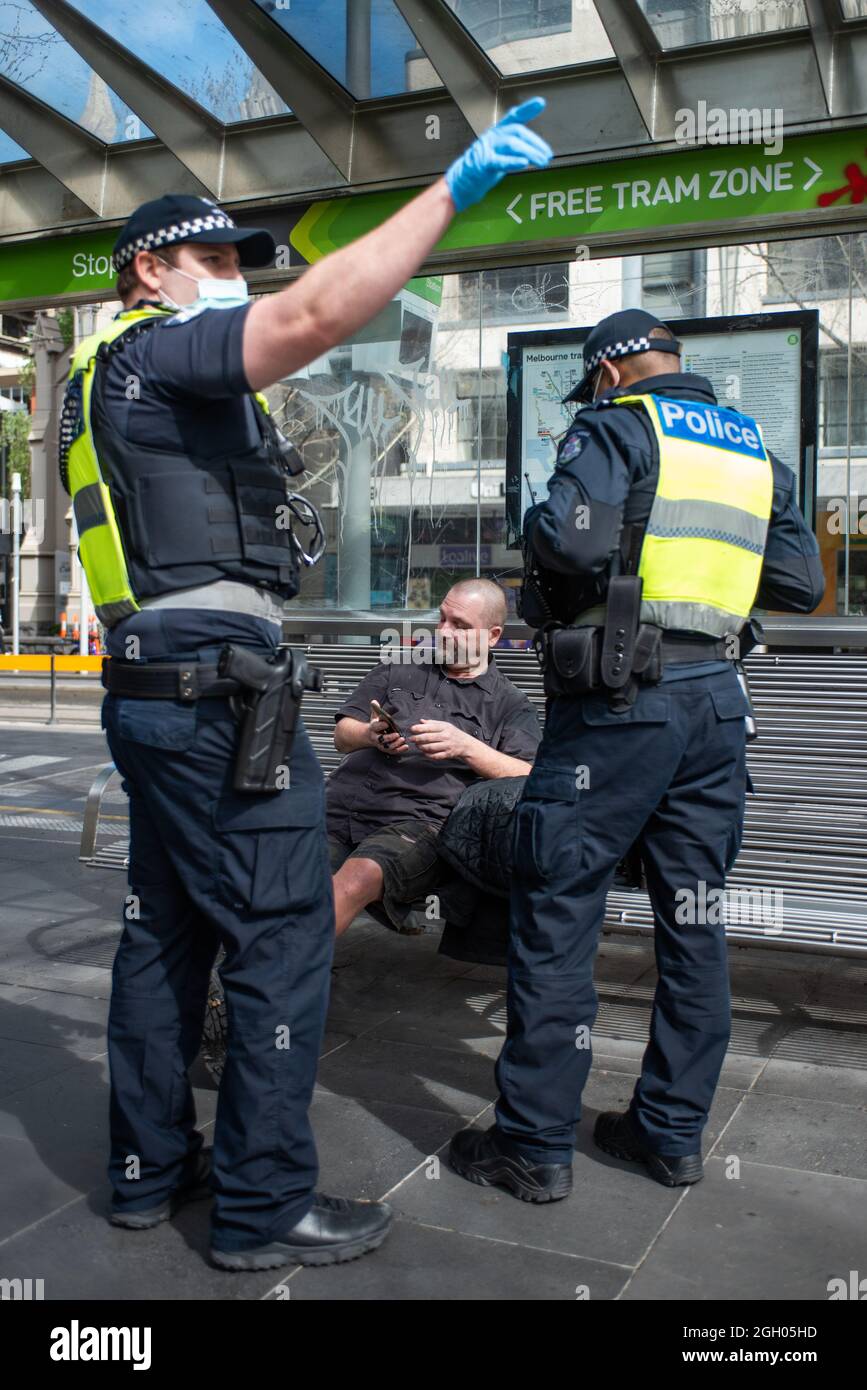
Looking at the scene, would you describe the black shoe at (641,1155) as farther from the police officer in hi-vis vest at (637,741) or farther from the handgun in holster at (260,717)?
the handgun in holster at (260,717)

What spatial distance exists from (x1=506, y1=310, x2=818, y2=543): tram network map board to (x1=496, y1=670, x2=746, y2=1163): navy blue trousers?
2.19 metres

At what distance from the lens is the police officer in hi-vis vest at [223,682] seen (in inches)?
103

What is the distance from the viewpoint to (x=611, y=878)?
3072mm

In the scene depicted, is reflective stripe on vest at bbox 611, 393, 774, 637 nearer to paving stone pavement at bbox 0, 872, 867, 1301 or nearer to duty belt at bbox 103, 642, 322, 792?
duty belt at bbox 103, 642, 322, 792

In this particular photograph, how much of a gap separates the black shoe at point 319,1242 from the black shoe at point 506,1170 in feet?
1.18

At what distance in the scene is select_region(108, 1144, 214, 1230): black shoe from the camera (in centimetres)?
285

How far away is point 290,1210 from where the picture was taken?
270 cm

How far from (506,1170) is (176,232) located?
7.03 feet

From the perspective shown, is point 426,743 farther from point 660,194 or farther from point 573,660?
point 660,194

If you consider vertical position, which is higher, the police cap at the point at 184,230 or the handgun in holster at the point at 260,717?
the police cap at the point at 184,230

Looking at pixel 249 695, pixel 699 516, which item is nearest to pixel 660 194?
pixel 699 516

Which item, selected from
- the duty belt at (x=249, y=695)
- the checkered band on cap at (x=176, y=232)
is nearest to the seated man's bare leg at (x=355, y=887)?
the duty belt at (x=249, y=695)

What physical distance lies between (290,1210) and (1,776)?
30.4ft
